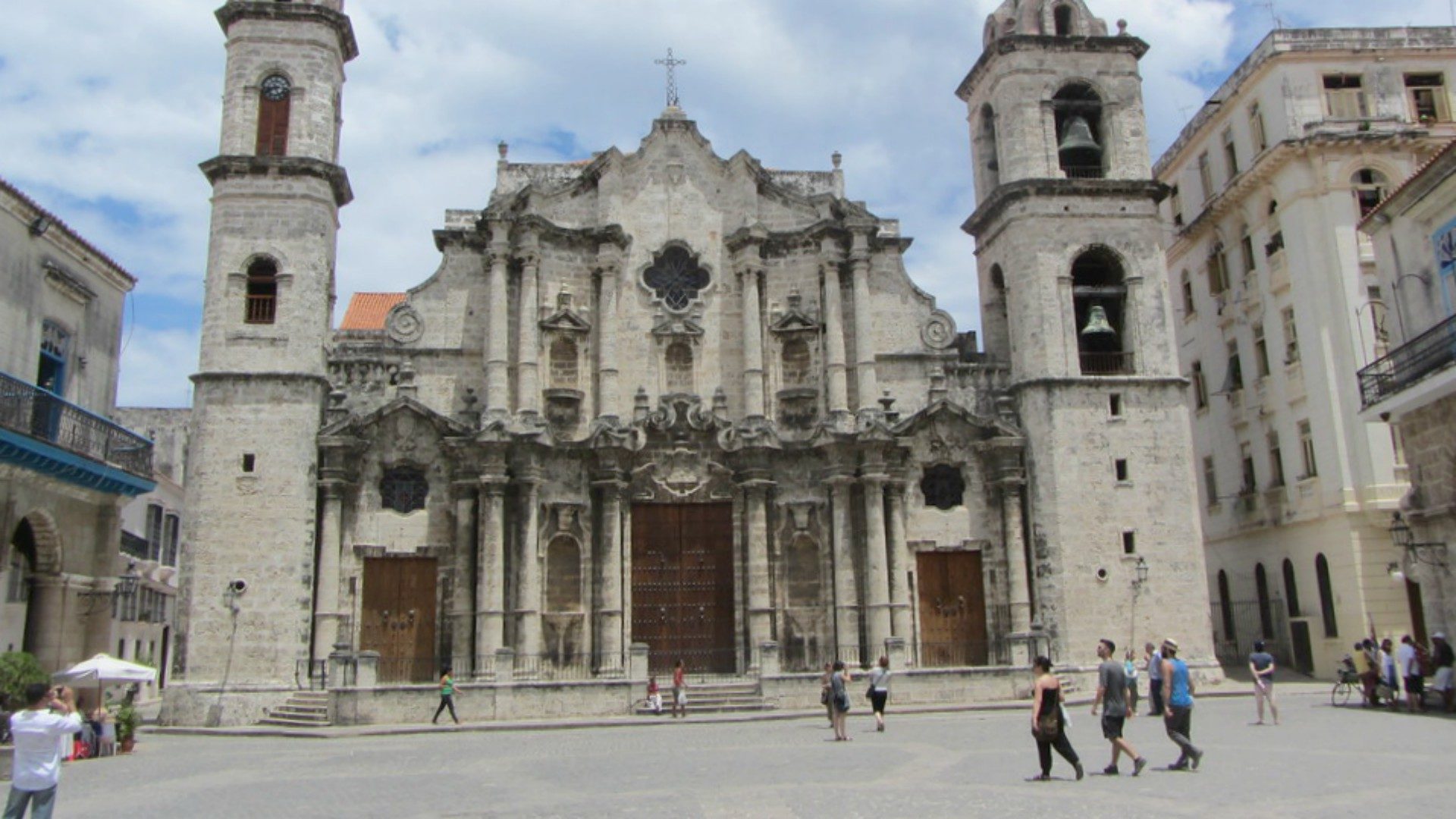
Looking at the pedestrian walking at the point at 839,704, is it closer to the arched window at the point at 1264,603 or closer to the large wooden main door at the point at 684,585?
the large wooden main door at the point at 684,585

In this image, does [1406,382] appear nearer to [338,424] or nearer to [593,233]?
[593,233]

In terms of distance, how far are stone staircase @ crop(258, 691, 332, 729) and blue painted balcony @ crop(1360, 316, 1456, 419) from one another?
19659 mm

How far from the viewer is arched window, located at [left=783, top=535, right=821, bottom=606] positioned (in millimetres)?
26938

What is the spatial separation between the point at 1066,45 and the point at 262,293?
19.5m

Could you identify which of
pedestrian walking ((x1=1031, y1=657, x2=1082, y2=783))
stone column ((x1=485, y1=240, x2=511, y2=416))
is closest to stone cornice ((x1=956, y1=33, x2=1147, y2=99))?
stone column ((x1=485, y1=240, x2=511, y2=416))

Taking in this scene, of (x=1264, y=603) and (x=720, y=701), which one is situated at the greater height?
(x=1264, y=603)

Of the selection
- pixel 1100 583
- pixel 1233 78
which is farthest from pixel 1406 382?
pixel 1233 78

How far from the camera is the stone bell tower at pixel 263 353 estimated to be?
24.3 meters

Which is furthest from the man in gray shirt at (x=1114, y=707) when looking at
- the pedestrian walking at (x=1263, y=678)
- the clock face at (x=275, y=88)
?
the clock face at (x=275, y=88)

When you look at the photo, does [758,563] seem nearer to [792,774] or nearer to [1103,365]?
[1103,365]

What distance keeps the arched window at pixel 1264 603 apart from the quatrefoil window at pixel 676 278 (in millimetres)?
16200

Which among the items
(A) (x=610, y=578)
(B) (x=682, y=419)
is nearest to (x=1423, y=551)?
(B) (x=682, y=419)

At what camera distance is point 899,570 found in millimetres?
26391

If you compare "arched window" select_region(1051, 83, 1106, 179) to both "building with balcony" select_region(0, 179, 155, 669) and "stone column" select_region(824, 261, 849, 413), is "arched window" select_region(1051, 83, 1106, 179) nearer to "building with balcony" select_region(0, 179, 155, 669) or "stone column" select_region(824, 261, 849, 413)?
"stone column" select_region(824, 261, 849, 413)
